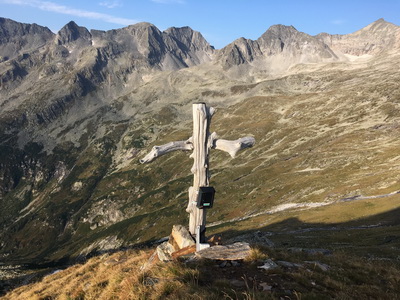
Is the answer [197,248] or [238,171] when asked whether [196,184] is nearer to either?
[197,248]

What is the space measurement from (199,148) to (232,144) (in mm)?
1657

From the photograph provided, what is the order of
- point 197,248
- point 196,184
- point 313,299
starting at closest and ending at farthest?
point 313,299, point 197,248, point 196,184

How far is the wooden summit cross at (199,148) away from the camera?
40.0 feet

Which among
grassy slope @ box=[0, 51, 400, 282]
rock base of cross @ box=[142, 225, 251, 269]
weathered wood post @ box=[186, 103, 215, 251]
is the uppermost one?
weathered wood post @ box=[186, 103, 215, 251]

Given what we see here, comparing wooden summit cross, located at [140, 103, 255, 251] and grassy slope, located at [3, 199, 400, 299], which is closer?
grassy slope, located at [3, 199, 400, 299]

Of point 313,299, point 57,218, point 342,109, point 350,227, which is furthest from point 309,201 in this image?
point 57,218

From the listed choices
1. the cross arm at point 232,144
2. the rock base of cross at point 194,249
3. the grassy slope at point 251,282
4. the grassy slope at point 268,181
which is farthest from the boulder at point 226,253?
the grassy slope at point 268,181

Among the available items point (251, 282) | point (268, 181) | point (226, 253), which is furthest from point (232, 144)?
point (268, 181)

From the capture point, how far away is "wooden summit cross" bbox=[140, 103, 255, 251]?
40.0 ft

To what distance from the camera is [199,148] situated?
12562 mm

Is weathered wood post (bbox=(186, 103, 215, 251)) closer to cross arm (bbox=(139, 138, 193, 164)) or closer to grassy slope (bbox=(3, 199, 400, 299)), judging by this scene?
cross arm (bbox=(139, 138, 193, 164))

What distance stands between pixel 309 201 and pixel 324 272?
178 ft

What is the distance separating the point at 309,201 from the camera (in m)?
60.0

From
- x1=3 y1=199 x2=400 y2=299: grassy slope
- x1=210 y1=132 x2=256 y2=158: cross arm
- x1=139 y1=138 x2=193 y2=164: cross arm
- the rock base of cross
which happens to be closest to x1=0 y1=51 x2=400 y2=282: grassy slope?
x1=3 y1=199 x2=400 y2=299: grassy slope
